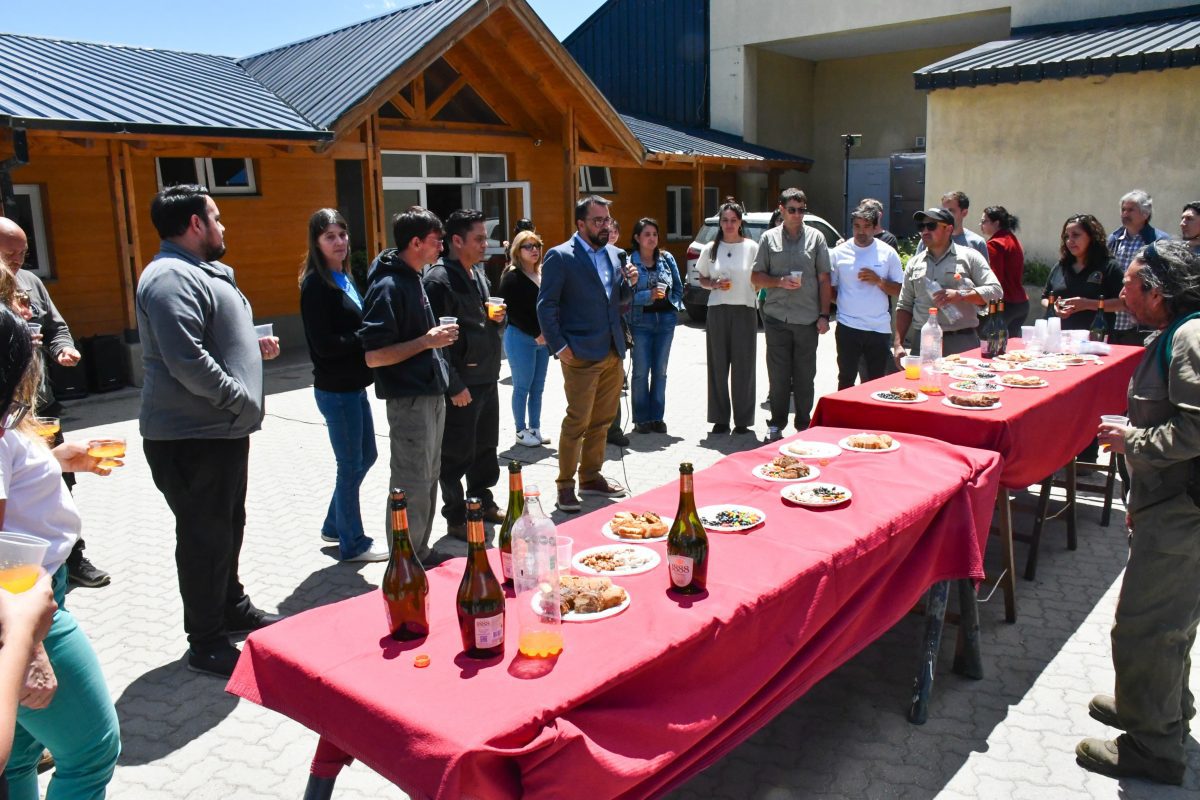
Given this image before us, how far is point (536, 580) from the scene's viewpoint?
251 cm

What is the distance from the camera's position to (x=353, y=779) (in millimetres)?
3381

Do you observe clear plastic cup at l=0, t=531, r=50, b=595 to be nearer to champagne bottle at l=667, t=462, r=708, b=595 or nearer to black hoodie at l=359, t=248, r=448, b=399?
champagne bottle at l=667, t=462, r=708, b=595

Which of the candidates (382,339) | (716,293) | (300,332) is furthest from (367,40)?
(382,339)

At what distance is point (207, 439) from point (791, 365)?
5.29m

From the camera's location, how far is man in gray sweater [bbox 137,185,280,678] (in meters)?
3.71

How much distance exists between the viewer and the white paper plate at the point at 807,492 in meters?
3.31

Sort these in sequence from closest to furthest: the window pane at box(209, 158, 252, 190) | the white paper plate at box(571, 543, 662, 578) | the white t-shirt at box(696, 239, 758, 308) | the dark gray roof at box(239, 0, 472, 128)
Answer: the white paper plate at box(571, 543, 662, 578) → the white t-shirt at box(696, 239, 758, 308) → the dark gray roof at box(239, 0, 472, 128) → the window pane at box(209, 158, 252, 190)

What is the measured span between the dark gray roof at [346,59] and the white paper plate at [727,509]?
10.6 meters

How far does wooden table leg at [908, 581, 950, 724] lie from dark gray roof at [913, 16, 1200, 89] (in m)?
12.0

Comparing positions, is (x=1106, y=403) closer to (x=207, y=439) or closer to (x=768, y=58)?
(x=207, y=439)

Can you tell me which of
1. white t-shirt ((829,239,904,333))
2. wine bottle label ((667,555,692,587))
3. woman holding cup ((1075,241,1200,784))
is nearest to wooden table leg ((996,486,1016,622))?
woman holding cup ((1075,241,1200,784))

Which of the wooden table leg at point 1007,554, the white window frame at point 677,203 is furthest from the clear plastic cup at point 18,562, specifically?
the white window frame at point 677,203

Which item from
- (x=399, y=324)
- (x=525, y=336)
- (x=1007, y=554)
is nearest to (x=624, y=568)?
(x=399, y=324)

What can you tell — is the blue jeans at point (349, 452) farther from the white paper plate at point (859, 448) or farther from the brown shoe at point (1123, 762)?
the brown shoe at point (1123, 762)
